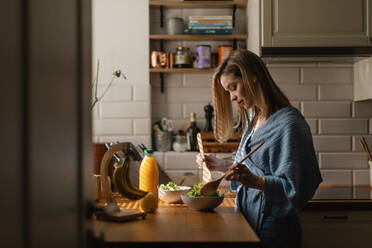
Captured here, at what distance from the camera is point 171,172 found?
2699 mm

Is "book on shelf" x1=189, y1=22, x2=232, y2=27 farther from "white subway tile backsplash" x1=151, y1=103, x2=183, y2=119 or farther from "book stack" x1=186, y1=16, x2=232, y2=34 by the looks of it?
"white subway tile backsplash" x1=151, y1=103, x2=183, y2=119

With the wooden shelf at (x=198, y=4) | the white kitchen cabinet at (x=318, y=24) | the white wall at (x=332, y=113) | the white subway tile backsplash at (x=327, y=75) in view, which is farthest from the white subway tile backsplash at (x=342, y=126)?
the wooden shelf at (x=198, y=4)

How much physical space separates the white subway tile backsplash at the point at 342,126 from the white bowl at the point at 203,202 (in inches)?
54.6

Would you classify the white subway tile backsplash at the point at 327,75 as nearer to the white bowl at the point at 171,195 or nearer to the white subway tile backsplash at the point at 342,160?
the white subway tile backsplash at the point at 342,160

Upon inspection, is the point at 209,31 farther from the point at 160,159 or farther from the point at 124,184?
the point at 124,184

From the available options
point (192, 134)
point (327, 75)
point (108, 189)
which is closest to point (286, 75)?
point (327, 75)

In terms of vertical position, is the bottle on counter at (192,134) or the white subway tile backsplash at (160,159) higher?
the bottle on counter at (192,134)

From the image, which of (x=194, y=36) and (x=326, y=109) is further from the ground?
(x=194, y=36)

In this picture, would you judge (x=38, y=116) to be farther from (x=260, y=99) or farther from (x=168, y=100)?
(x=168, y=100)

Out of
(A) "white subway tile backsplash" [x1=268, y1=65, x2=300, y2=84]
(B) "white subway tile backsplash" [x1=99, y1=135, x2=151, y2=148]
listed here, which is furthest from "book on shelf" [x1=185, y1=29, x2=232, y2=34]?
(B) "white subway tile backsplash" [x1=99, y1=135, x2=151, y2=148]

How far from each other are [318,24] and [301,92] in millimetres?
561

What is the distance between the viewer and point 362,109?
272 cm

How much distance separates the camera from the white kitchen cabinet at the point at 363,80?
2.51 meters

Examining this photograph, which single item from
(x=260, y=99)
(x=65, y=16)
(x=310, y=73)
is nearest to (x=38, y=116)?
(x=65, y=16)
